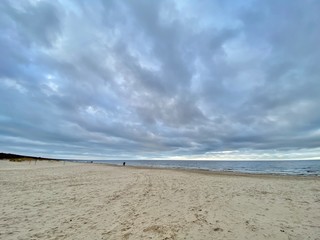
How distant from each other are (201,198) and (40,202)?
9530mm

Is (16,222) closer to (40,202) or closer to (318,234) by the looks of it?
(40,202)

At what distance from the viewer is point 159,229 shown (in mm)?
7410

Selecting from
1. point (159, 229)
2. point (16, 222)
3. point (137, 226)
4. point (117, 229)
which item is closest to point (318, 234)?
point (159, 229)

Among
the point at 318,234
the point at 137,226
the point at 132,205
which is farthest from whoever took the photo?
the point at 132,205

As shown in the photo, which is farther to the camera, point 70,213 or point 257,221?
point 70,213

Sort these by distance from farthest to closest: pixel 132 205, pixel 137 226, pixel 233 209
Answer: pixel 132 205, pixel 233 209, pixel 137 226

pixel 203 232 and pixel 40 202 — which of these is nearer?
pixel 203 232

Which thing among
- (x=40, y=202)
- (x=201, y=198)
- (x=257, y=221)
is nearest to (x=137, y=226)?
(x=257, y=221)

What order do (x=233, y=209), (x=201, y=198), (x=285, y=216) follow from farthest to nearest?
(x=201, y=198)
(x=233, y=209)
(x=285, y=216)

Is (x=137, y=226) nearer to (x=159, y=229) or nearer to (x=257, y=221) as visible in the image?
(x=159, y=229)

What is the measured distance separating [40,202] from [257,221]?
11.4 m

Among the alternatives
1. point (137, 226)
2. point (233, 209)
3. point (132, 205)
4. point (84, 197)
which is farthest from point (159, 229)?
point (84, 197)

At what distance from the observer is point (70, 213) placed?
953 centimetres

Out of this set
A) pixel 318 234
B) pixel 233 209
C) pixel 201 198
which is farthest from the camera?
pixel 201 198
